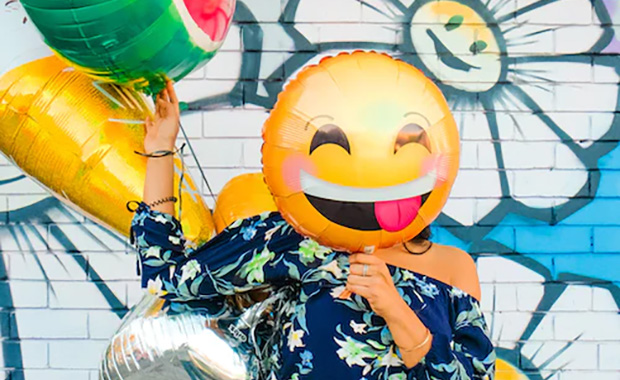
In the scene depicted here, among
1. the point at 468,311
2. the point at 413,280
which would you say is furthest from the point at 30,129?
the point at 468,311

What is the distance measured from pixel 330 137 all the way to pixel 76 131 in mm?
696

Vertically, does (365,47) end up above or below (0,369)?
above

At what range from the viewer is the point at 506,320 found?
263cm

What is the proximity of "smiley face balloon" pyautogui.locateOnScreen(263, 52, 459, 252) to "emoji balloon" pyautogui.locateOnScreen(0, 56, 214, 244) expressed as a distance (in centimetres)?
52

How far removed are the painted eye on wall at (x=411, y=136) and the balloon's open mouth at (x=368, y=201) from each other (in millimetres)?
50

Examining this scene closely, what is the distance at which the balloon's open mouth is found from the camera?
0.93 m

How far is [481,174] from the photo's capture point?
102 inches

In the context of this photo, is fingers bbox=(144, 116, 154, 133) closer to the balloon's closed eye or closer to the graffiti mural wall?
the balloon's closed eye

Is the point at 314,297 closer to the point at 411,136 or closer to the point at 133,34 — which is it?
the point at 411,136

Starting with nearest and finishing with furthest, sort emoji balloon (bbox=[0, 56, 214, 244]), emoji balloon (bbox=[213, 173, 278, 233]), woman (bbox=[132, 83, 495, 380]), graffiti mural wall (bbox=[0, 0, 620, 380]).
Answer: woman (bbox=[132, 83, 495, 380])
emoji balloon (bbox=[0, 56, 214, 244])
emoji balloon (bbox=[213, 173, 278, 233])
graffiti mural wall (bbox=[0, 0, 620, 380])

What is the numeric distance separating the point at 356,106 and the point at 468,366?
0.53 m

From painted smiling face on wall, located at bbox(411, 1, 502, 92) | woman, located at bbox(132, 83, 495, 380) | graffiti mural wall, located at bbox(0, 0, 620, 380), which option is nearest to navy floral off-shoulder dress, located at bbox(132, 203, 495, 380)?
woman, located at bbox(132, 83, 495, 380)

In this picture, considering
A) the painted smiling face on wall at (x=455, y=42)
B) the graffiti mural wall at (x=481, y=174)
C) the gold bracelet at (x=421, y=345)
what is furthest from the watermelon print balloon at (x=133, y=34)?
the painted smiling face on wall at (x=455, y=42)

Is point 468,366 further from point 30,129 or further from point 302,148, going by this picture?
point 30,129
